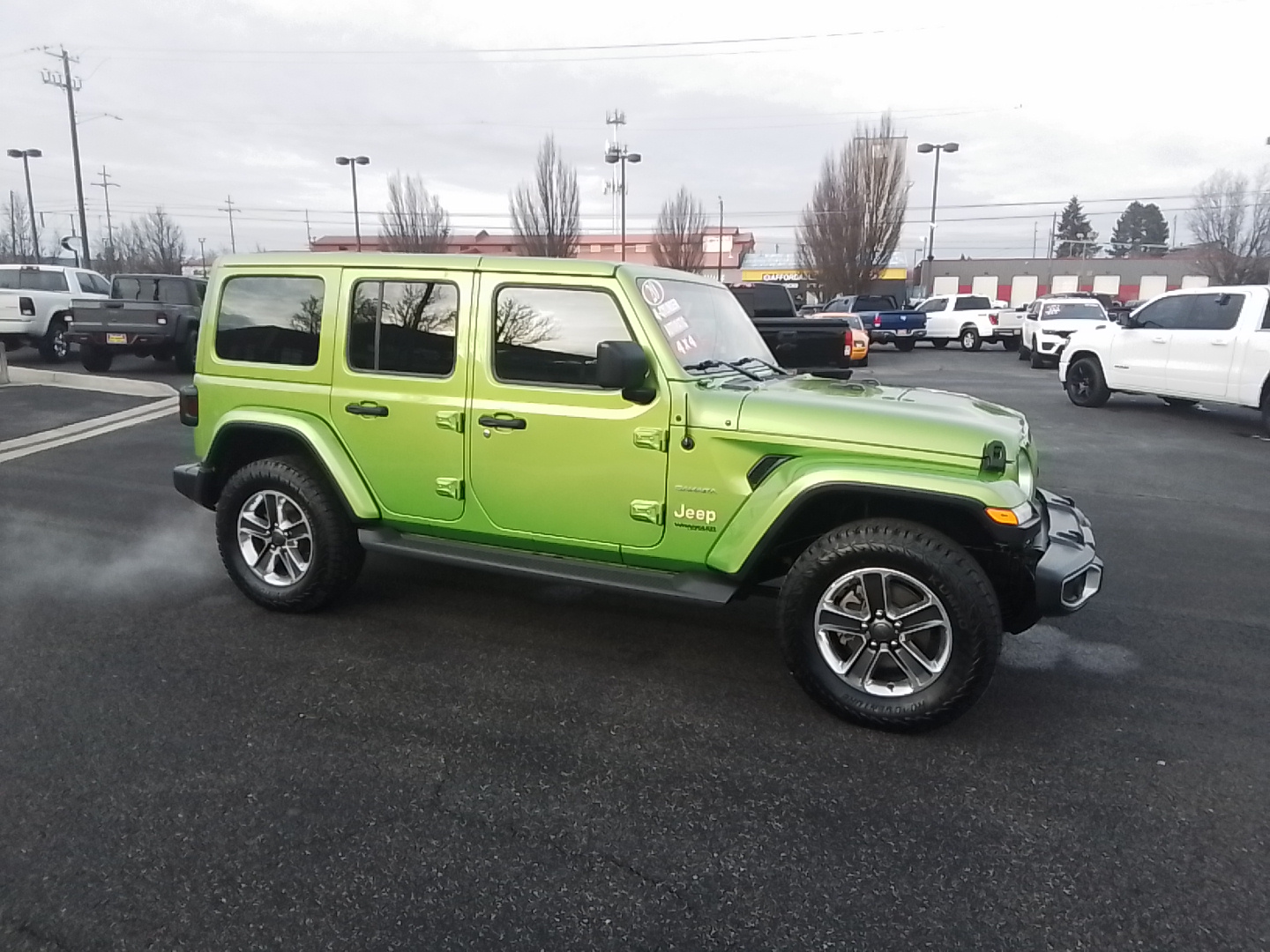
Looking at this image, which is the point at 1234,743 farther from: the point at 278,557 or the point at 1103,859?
the point at 278,557

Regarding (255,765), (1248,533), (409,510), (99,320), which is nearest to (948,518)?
(409,510)

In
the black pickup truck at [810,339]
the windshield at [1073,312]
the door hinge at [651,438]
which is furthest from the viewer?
the windshield at [1073,312]

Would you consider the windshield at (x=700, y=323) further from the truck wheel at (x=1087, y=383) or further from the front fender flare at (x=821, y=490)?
the truck wheel at (x=1087, y=383)

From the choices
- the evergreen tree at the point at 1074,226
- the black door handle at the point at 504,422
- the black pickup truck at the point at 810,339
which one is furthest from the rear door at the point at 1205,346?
the evergreen tree at the point at 1074,226

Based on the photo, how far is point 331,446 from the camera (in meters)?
4.46

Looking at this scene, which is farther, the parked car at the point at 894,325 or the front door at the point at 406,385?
the parked car at the point at 894,325

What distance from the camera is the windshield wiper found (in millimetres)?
3975

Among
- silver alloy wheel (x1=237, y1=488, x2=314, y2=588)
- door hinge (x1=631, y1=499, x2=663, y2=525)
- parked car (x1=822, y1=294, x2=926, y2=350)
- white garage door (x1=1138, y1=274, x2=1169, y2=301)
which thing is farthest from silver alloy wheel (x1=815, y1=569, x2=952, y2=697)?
white garage door (x1=1138, y1=274, x2=1169, y2=301)

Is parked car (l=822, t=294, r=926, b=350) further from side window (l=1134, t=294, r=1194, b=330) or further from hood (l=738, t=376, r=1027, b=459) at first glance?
hood (l=738, t=376, r=1027, b=459)

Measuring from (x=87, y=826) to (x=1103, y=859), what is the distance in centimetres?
320

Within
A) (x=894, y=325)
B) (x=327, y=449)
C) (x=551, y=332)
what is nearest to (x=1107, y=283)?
(x=894, y=325)

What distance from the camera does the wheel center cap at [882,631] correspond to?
351 centimetres

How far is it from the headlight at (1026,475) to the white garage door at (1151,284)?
2959 inches

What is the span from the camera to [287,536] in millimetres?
4664
